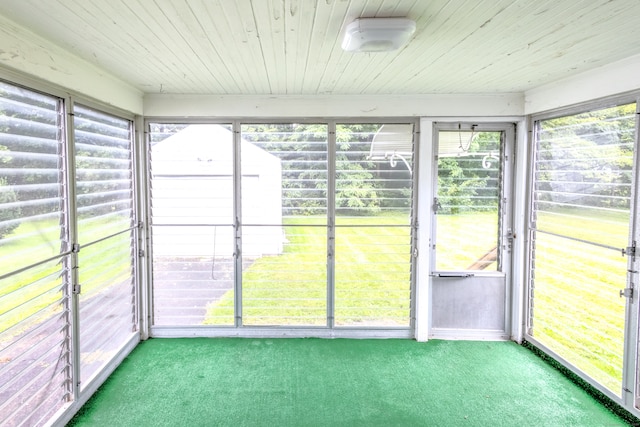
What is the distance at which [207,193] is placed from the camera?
333 centimetres

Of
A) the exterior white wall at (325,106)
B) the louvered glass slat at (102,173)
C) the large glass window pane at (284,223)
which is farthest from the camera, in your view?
the large glass window pane at (284,223)

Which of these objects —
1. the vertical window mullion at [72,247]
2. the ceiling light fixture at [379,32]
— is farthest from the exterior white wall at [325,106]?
the ceiling light fixture at [379,32]

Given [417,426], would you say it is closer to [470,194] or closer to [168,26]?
[470,194]

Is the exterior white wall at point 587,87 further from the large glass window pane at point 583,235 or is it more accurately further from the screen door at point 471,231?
the screen door at point 471,231

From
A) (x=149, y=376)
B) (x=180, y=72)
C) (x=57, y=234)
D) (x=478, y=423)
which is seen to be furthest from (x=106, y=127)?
(x=478, y=423)

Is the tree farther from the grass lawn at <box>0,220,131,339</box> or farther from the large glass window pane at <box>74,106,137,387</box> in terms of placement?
the large glass window pane at <box>74,106,137,387</box>

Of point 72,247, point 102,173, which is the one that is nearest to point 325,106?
point 102,173

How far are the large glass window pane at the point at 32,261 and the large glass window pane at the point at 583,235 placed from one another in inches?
135

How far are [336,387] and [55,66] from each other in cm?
262

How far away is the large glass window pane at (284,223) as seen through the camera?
3.33 m

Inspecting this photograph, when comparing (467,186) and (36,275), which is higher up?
(467,186)

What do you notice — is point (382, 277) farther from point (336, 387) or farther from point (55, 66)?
point (55, 66)

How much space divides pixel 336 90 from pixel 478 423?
2.56m

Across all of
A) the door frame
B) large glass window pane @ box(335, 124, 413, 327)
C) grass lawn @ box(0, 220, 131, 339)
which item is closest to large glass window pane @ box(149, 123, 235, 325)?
grass lawn @ box(0, 220, 131, 339)
